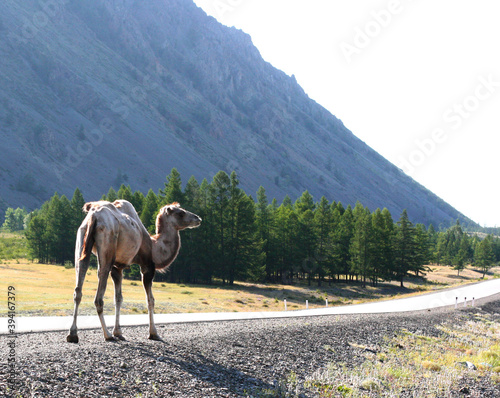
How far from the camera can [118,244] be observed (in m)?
9.05

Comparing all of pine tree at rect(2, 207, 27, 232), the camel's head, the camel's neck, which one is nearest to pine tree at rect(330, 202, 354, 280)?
the camel's head

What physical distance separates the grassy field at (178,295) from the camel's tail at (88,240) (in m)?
10.3

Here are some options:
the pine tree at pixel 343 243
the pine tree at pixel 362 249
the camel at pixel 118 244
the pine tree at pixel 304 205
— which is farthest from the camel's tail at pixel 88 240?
the pine tree at pixel 304 205

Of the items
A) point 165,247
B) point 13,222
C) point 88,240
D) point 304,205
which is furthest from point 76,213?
point 13,222

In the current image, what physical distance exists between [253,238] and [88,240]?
142 feet

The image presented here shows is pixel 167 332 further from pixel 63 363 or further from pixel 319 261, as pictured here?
pixel 319 261

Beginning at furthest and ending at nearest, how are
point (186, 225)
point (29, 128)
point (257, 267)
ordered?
point (29, 128) < point (257, 267) < point (186, 225)

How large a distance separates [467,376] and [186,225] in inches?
385

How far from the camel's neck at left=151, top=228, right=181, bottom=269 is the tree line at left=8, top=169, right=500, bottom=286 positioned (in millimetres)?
38081

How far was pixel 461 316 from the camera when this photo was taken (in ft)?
85.9

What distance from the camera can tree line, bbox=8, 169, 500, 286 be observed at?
50594 mm

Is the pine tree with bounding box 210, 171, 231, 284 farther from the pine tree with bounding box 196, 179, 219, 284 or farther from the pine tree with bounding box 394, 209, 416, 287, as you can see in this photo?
the pine tree with bounding box 394, 209, 416, 287

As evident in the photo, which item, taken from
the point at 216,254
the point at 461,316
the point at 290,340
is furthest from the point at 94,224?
the point at 216,254

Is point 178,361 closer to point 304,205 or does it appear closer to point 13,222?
point 304,205
